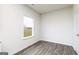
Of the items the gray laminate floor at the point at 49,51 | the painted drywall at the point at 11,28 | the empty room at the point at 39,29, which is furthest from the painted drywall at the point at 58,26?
the painted drywall at the point at 11,28

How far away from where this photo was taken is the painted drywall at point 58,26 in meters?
4.78

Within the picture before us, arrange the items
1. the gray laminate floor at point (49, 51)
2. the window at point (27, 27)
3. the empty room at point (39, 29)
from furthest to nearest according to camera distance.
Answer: the window at point (27, 27) < the gray laminate floor at point (49, 51) < the empty room at point (39, 29)

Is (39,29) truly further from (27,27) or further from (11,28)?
(11,28)

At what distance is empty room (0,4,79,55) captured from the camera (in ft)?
8.68

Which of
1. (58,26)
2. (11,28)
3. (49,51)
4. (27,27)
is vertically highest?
(58,26)

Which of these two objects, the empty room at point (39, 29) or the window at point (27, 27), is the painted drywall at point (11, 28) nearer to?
the empty room at point (39, 29)

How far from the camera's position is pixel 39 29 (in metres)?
6.11

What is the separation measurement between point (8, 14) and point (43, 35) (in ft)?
12.9

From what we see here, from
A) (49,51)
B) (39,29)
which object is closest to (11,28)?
(49,51)

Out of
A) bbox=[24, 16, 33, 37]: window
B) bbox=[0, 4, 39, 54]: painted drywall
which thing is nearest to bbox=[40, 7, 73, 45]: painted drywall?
bbox=[24, 16, 33, 37]: window

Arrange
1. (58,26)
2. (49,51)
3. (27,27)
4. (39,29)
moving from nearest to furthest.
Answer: (49,51) < (27,27) < (58,26) < (39,29)

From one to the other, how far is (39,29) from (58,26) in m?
1.66
